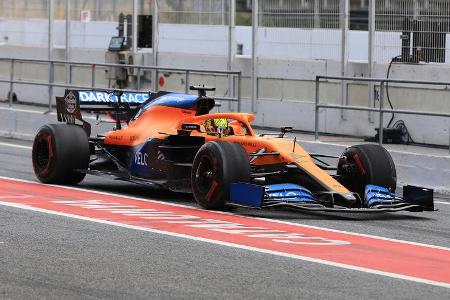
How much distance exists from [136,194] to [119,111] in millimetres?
1555

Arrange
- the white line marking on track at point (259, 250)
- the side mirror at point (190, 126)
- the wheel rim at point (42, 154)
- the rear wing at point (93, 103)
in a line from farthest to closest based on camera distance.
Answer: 1. the rear wing at point (93, 103)
2. the wheel rim at point (42, 154)
3. the side mirror at point (190, 126)
4. the white line marking on track at point (259, 250)

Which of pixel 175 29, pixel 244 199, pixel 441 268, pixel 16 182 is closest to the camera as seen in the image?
pixel 441 268

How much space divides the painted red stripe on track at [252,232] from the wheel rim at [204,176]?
0.84ft

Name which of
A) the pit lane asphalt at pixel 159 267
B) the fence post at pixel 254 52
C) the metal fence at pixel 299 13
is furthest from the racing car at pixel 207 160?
the metal fence at pixel 299 13

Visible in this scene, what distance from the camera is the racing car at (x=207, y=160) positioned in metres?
13.2

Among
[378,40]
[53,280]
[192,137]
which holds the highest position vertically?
[378,40]

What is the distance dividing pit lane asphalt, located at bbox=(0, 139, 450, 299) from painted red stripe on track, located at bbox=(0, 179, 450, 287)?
38cm

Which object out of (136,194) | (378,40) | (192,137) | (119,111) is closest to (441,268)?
(192,137)

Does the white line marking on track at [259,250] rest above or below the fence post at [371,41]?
below

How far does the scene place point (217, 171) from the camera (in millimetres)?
13266

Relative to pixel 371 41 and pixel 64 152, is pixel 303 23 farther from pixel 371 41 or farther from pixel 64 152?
pixel 64 152

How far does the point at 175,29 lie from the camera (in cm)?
2620

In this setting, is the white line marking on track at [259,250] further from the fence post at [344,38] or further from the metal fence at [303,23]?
the metal fence at [303,23]

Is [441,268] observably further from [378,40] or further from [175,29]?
[175,29]
